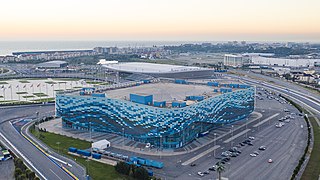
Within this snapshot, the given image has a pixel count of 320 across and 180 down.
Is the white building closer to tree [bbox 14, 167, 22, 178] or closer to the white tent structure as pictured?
the white tent structure

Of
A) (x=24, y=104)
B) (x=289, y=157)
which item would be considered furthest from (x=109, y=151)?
(x=24, y=104)

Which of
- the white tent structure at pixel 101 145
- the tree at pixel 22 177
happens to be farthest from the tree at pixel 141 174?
the tree at pixel 22 177

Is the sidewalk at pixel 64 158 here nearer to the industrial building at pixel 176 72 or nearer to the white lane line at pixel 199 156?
the white lane line at pixel 199 156

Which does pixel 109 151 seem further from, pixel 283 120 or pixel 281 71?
pixel 281 71

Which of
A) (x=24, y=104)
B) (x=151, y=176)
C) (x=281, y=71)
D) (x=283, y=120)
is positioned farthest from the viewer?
(x=281, y=71)

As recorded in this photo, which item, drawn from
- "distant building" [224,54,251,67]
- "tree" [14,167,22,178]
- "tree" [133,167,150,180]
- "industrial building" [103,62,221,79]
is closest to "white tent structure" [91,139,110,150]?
"tree" [133,167,150,180]

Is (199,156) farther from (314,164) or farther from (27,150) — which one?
(27,150)
